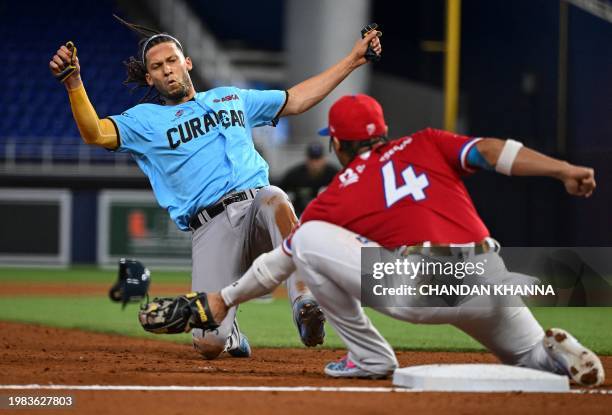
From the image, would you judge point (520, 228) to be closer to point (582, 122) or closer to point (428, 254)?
point (582, 122)

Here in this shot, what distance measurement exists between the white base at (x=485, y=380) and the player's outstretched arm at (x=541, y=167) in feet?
2.60

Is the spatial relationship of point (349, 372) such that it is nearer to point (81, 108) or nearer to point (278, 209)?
point (278, 209)

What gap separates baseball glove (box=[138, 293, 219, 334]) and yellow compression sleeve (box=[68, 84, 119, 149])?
54.8 inches

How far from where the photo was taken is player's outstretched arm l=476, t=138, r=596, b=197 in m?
4.14

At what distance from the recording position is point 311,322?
549 centimetres

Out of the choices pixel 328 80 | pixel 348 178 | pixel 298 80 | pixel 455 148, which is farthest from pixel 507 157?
pixel 298 80

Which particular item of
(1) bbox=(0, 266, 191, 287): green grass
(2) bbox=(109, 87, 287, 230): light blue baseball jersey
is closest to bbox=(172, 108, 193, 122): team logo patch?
(2) bbox=(109, 87, 287, 230): light blue baseball jersey

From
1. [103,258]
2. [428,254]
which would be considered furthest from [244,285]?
[103,258]

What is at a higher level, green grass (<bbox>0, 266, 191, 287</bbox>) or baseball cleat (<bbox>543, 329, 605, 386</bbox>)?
baseball cleat (<bbox>543, 329, 605, 386</bbox>)

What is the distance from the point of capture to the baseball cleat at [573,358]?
4.41 m

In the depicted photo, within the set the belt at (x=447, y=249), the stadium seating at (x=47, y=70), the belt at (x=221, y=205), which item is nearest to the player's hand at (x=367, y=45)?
the belt at (x=221, y=205)

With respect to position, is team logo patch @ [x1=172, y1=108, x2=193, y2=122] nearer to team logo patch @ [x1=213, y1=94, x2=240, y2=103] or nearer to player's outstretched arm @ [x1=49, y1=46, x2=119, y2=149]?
team logo patch @ [x1=213, y1=94, x2=240, y2=103]

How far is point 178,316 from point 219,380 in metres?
0.41

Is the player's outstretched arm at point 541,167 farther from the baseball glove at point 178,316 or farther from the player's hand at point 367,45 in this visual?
the player's hand at point 367,45
